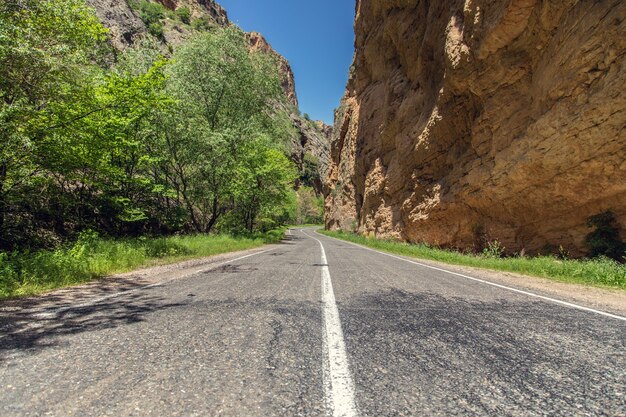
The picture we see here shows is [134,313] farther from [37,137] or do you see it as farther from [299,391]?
[37,137]

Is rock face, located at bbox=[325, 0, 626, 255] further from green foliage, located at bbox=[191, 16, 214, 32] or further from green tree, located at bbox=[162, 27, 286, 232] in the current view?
green foliage, located at bbox=[191, 16, 214, 32]

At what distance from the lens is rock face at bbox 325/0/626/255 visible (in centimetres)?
1080

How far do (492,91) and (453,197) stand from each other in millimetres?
6094

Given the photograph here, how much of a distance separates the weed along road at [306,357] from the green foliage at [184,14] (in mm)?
103247

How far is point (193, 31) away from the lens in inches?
2800

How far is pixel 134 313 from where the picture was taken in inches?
159

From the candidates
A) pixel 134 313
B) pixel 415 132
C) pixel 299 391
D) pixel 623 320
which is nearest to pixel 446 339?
pixel 299 391

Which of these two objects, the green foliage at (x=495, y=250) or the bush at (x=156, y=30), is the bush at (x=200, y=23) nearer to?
the bush at (x=156, y=30)

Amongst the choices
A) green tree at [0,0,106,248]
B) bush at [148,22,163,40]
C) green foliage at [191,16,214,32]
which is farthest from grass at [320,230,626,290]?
green foliage at [191,16,214,32]

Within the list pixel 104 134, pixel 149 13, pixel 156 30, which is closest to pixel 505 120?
pixel 104 134

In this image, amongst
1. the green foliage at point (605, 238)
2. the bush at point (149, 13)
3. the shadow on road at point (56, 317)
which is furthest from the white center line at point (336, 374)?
the bush at point (149, 13)

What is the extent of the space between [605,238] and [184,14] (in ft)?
348

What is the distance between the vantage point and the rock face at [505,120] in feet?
35.4

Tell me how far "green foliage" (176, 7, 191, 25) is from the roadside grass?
96565 millimetres
